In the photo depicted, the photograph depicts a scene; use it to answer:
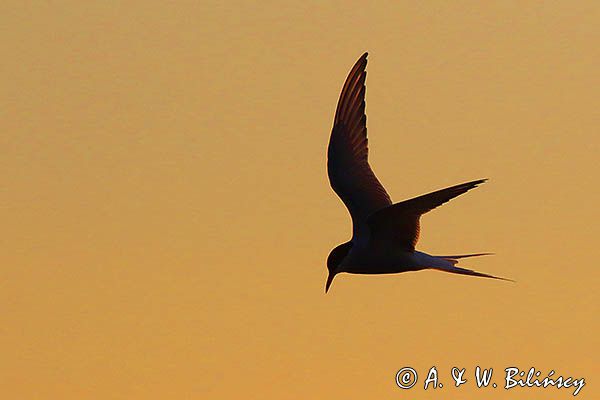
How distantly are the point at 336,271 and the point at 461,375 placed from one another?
87.7 inches

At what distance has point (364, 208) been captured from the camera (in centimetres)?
1407

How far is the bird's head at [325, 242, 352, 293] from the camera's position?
43.6 ft

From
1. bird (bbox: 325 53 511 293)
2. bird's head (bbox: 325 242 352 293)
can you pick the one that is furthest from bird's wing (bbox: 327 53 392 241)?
bird's head (bbox: 325 242 352 293)

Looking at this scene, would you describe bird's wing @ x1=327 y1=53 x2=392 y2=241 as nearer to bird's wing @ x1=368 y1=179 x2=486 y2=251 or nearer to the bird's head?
the bird's head

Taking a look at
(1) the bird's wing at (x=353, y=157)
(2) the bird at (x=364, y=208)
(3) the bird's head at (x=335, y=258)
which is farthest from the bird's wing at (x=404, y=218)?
(1) the bird's wing at (x=353, y=157)

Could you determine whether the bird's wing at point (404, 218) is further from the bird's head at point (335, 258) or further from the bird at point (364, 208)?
the bird's head at point (335, 258)

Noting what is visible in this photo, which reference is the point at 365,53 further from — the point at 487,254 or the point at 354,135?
the point at 487,254

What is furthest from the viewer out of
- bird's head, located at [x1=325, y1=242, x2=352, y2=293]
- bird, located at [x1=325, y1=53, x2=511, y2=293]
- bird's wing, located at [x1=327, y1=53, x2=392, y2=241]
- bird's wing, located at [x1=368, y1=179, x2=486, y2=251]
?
bird's wing, located at [x1=327, y1=53, x2=392, y2=241]

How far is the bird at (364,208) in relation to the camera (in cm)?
1262

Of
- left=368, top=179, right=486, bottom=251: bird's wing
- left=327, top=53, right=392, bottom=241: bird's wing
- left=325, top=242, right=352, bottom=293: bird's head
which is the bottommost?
left=325, top=242, right=352, bottom=293: bird's head

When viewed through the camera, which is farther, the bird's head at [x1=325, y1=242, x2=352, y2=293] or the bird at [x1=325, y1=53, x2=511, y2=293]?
the bird's head at [x1=325, y1=242, x2=352, y2=293]

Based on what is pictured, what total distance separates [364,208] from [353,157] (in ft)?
2.54

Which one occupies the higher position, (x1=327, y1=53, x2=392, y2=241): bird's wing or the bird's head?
(x1=327, y1=53, x2=392, y2=241): bird's wing

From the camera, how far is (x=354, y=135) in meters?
14.5
